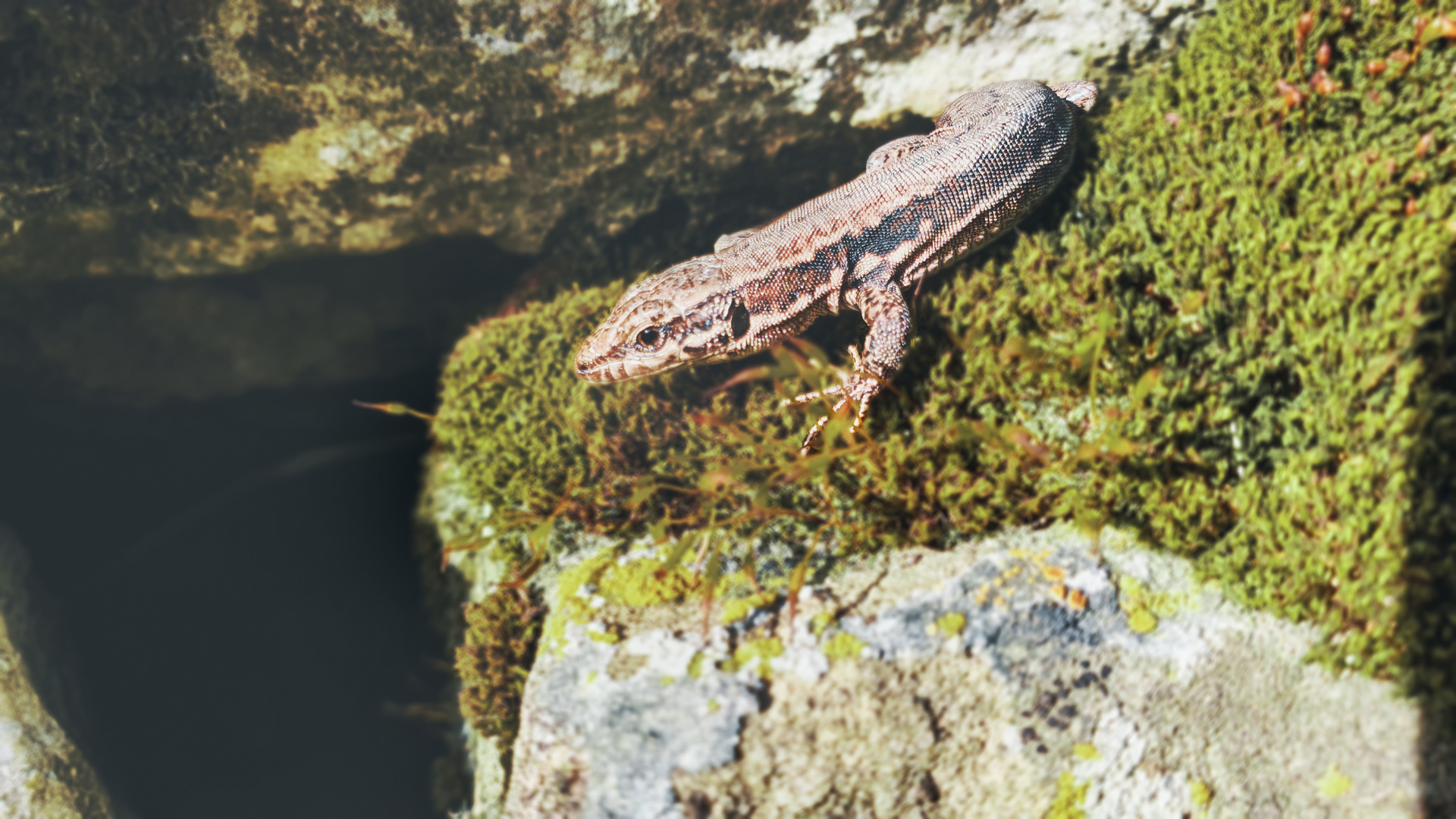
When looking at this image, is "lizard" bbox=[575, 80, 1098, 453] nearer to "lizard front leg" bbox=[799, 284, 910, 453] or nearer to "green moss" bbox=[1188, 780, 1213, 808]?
"lizard front leg" bbox=[799, 284, 910, 453]

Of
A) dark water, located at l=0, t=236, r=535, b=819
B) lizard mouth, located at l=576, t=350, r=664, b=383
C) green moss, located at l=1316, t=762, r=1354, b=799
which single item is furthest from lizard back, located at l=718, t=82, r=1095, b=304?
green moss, located at l=1316, t=762, r=1354, b=799

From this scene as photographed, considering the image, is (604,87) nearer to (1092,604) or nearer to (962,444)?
(962,444)

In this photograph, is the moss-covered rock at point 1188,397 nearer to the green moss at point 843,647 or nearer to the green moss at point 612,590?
the green moss at point 612,590

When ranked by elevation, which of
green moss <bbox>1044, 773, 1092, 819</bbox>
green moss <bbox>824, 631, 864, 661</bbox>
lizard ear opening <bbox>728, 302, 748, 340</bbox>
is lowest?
green moss <bbox>1044, 773, 1092, 819</bbox>

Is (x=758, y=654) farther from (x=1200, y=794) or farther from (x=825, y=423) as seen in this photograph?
(x=1200, y=794)

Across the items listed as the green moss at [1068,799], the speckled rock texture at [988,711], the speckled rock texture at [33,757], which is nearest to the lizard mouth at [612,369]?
the speckled rock texture at [988,711]
